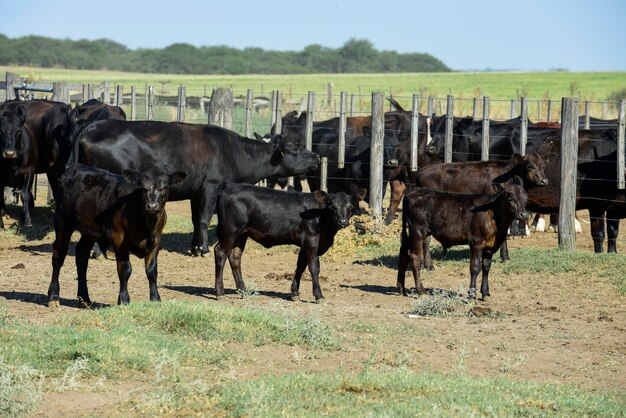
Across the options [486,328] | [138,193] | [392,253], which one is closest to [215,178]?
[392,253]

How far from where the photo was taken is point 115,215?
37.0 feet

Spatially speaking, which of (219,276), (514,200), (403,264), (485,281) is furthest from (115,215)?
(514,200)

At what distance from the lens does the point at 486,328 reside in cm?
1136

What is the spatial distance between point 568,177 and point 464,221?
3.62 meters

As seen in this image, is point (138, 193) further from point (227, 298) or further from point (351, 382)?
point (351, 382)

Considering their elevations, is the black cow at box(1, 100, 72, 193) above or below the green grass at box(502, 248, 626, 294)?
above

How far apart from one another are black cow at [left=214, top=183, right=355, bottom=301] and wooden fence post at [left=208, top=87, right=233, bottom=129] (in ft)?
25.3

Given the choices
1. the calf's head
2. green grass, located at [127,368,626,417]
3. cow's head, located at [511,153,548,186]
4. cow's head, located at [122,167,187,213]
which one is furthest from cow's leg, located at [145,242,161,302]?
cow's head, located at [511,153,548,186]

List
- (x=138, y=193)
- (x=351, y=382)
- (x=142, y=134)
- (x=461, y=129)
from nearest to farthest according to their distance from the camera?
(x=351, y=382), (x=138, y=193), (x=142, y=134), (x=461, y=129)

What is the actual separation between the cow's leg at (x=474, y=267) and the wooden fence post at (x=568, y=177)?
11.2 feet

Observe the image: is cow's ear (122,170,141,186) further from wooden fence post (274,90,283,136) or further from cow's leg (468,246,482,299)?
wooden fence post (274,90,283,136)

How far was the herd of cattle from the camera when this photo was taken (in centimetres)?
1155

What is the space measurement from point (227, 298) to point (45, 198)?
37.7 feet

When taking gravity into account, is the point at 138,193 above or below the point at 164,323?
above
